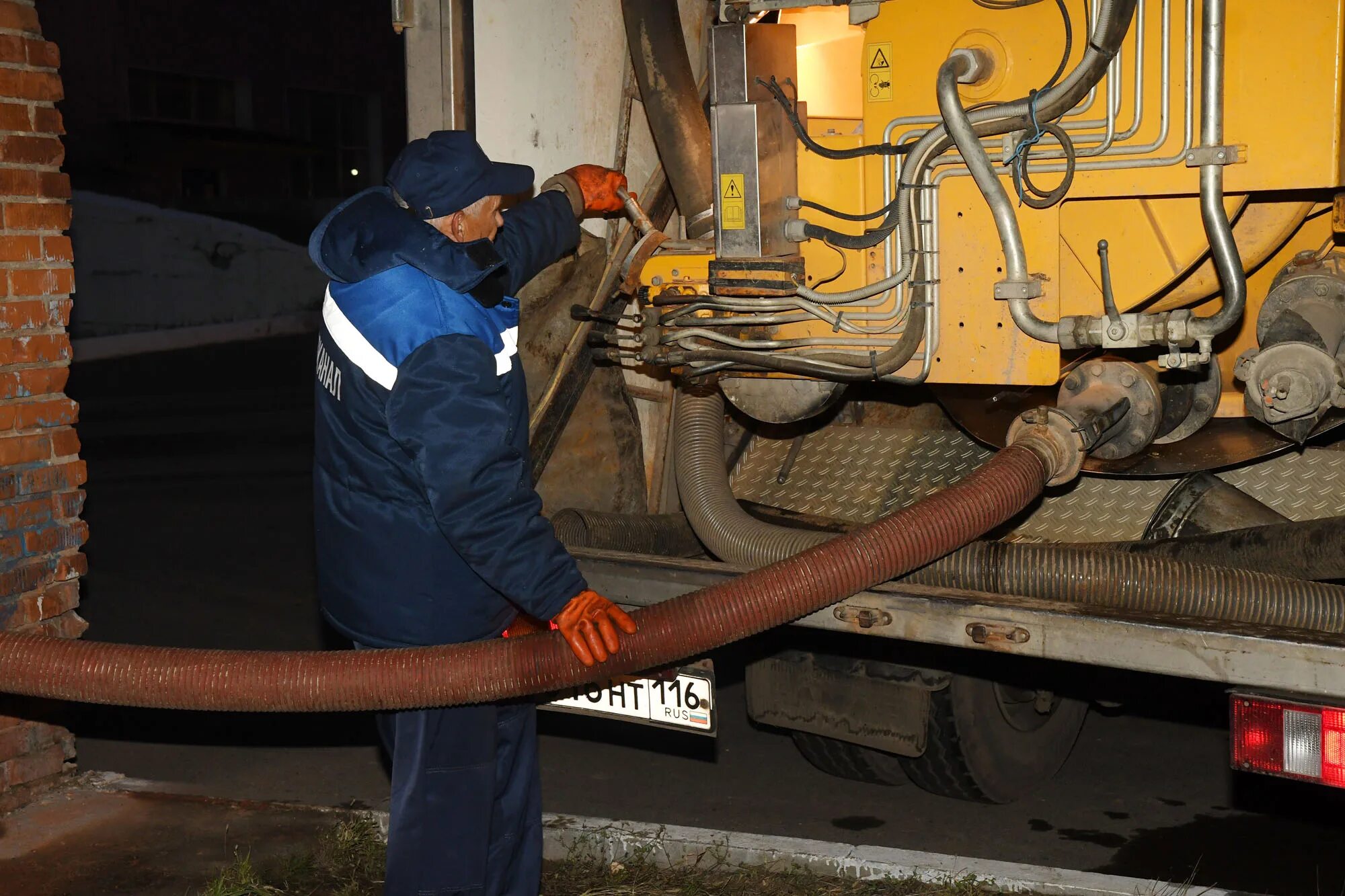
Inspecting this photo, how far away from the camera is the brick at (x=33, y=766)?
403 cm

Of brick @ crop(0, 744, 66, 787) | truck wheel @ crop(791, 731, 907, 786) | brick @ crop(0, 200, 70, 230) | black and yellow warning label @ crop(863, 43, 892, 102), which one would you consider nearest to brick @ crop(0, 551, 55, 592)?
brick @ crop(0, 744, 66, 787)

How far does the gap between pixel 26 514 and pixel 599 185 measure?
1.90 metres

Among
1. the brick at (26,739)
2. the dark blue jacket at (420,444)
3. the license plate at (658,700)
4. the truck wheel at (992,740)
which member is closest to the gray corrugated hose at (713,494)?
the license plate at (658,700)

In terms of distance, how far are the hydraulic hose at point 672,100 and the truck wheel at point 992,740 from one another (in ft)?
4.72

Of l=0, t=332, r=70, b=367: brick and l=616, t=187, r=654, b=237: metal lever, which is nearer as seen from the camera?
l=616, t=187, r=654, b=237: metal lever

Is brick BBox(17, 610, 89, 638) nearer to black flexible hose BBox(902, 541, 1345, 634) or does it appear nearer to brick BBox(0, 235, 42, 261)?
brick BBox(0, 235, 42, 261)

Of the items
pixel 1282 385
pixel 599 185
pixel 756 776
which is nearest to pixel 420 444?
pixel 599 185

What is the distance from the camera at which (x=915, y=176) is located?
3.07 m

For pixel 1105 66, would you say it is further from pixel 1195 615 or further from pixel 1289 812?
pixel 1289 812

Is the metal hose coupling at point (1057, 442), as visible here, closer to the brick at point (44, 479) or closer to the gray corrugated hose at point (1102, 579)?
the gray corrugated hose at point (1102, 579)

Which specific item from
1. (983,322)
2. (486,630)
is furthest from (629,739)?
(983,322)

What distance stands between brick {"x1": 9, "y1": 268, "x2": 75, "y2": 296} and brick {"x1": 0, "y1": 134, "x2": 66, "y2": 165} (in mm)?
300

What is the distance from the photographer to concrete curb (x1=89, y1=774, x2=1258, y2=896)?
10.8 feet

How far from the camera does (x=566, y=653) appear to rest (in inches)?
112
